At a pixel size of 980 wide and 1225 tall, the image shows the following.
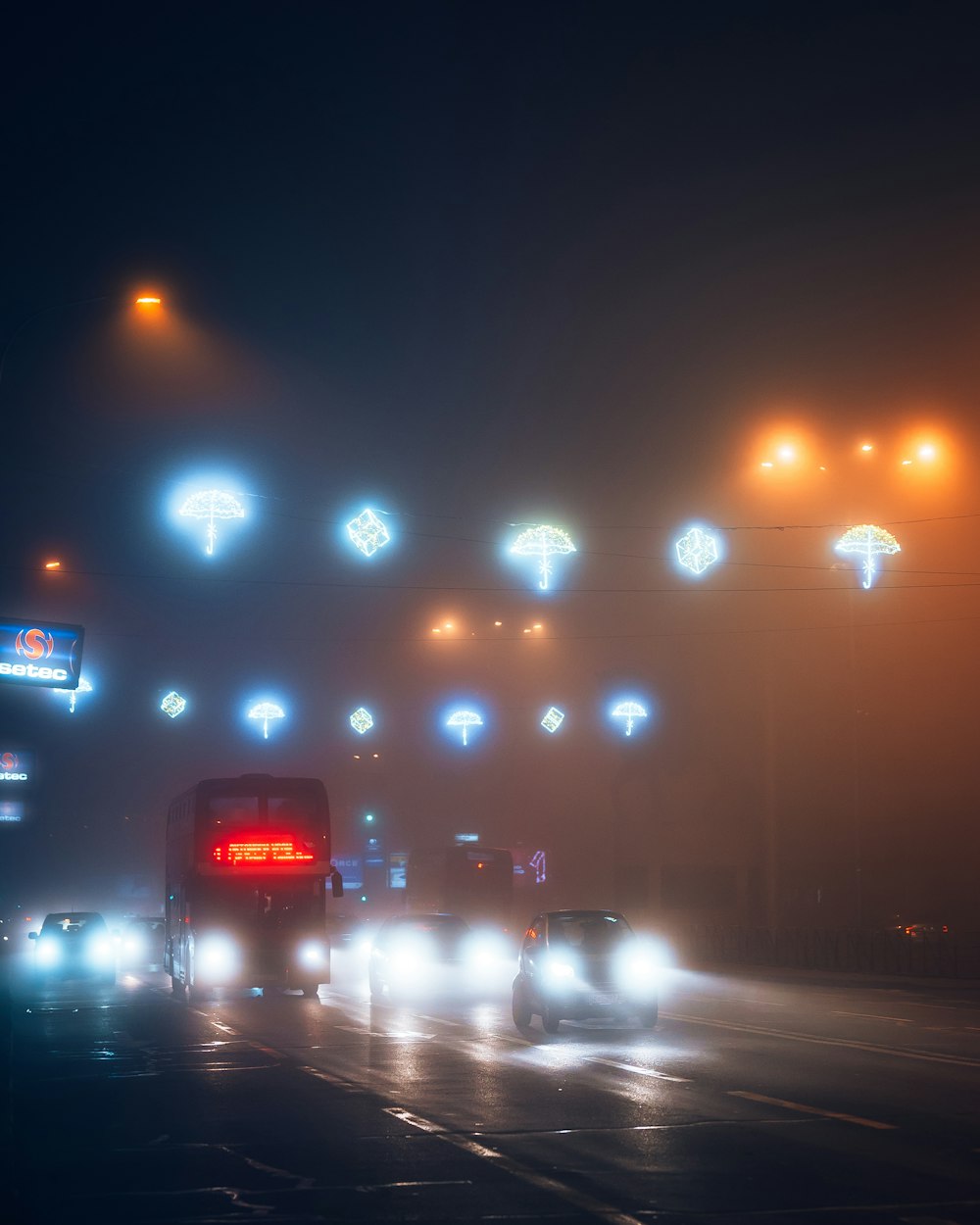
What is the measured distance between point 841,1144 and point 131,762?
7481 centimetres

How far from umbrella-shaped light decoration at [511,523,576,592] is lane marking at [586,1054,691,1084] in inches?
556

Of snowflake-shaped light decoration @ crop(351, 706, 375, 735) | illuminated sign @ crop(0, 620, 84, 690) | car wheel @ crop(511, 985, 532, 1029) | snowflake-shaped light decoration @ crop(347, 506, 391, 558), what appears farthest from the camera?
snowflake-shaped light decoration @ crop(351, 706, 375, 735)

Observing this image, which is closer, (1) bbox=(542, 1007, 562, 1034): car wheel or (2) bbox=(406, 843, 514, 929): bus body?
(1) bbox=(542, 1007, 562, 1034): car wheel

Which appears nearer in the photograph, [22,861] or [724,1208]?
[724,1208]

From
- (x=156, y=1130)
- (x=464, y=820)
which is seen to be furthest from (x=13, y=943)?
(x=156, y=1130)

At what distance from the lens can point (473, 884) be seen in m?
55.2

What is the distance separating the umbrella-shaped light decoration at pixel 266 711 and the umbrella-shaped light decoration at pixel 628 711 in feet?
33.9

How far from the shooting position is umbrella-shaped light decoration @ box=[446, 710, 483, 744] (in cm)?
4584

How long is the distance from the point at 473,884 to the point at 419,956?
23827 millimetres

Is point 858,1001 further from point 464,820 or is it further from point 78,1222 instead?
point 464,820

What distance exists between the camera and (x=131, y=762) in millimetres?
82125

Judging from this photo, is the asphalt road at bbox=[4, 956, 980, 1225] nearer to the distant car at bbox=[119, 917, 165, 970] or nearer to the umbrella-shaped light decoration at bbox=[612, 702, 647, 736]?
the umbrella-shaped light decoration at bbox=[612, 702, 647, 736]

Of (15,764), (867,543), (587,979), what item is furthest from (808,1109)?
(15,764)

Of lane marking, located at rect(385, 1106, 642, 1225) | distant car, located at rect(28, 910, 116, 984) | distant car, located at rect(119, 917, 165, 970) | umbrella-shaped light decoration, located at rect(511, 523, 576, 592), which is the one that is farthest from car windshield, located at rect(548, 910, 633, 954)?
distant car, located at rect(119, 917, 165, 970)
